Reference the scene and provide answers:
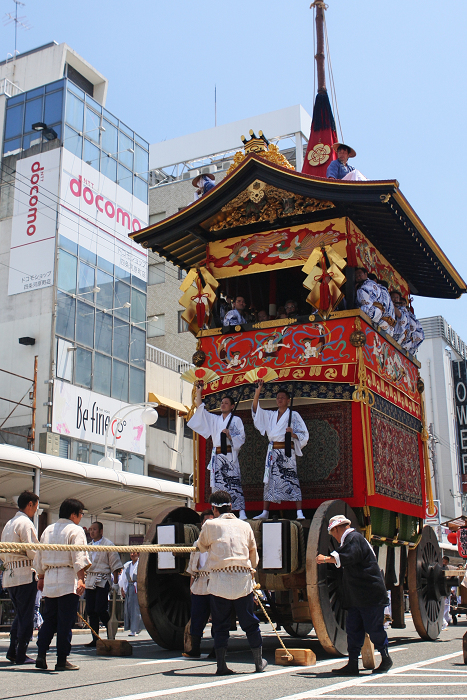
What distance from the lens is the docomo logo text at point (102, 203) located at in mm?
26828

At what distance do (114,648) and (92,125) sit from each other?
23.6 metres

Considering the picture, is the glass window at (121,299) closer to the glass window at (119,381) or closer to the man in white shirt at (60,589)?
the glass window at (119,381)

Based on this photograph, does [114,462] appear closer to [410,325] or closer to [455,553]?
[410,325]

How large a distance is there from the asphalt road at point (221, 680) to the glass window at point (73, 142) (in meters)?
21.6

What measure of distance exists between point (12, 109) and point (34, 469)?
1770 centimetres

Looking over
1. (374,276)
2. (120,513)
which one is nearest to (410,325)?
(374,276)

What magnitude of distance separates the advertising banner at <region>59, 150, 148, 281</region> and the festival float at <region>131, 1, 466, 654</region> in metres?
16.2

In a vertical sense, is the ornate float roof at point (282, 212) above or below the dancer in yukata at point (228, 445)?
above

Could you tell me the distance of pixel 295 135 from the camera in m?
40.2

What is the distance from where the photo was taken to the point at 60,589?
22.5 feet

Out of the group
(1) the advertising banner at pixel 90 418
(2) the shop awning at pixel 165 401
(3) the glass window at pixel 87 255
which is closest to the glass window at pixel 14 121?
(3) the glass window at pixel 87 255

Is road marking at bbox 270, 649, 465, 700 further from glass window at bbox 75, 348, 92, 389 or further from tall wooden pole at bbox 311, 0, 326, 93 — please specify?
glass window at bbox 75, 348, 92, 389

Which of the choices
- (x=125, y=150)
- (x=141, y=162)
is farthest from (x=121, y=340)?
(x=141, y=162)

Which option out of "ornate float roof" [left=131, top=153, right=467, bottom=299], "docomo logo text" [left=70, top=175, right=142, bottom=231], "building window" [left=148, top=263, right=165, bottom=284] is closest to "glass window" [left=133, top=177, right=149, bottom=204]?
"docomo logo text" [left=70, top=175, right=142, bottom=231]
